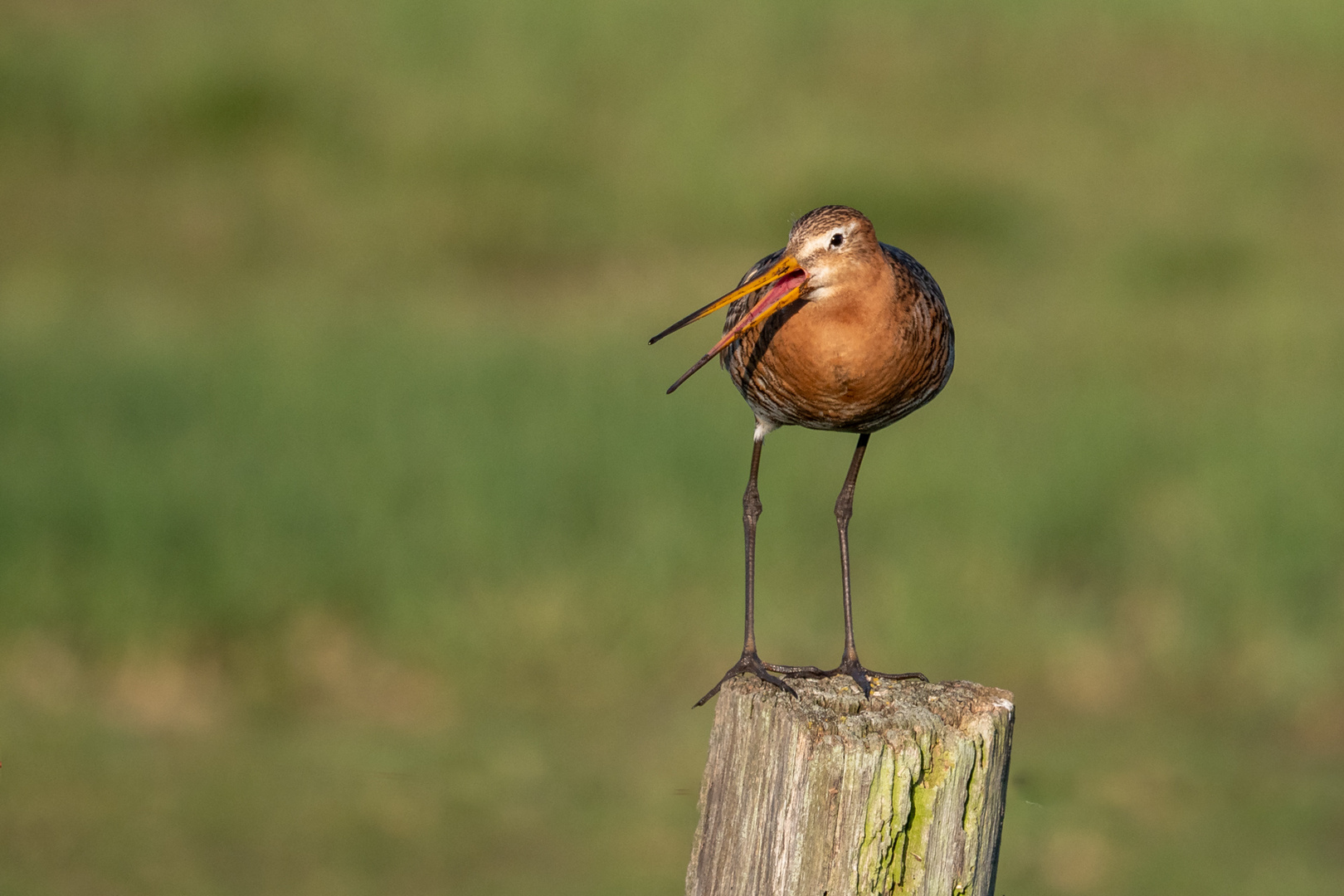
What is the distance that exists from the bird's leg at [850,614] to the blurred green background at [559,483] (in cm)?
356

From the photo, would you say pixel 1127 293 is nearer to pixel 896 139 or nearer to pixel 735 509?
pixel 896 139

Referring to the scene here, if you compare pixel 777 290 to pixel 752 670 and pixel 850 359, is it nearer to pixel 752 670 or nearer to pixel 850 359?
pixel 850 359

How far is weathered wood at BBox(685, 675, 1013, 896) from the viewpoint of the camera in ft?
11.3

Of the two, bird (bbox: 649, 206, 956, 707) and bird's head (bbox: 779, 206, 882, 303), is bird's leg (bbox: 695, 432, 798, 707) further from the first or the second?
bird's head (bbox: 779, 206, 882, 303)

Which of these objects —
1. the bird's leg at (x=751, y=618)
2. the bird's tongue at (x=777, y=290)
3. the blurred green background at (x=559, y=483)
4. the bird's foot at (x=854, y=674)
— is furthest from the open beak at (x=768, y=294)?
the blurred green background at (x=559, y=483)

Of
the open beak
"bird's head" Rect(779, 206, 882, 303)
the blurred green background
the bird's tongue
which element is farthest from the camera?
the blurred green background

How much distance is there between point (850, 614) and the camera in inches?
193

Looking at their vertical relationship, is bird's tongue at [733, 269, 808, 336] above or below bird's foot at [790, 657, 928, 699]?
above

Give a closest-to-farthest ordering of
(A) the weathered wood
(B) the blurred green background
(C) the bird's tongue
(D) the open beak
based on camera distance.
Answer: (A) the weathered wood < (D) the open beak < (C) the bird's tongue < (B) the blurred green background

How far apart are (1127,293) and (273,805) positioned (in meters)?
11.8

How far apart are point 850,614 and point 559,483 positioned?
6183 millimetres

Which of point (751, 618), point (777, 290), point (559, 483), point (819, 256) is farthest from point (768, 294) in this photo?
point (559, 483)

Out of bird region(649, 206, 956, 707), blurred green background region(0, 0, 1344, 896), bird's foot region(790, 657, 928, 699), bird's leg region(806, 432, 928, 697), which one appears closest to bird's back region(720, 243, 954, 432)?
bird region(649, 206, 956, 707)

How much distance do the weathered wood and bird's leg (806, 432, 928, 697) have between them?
36 cm
